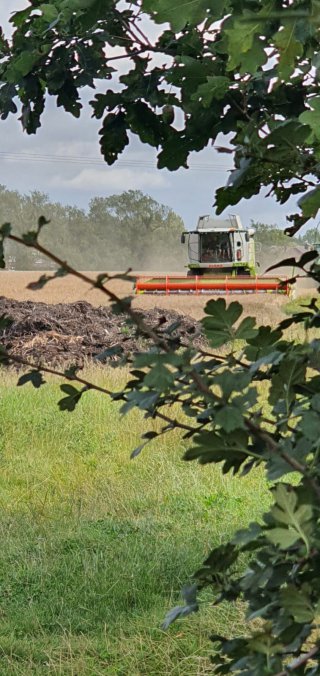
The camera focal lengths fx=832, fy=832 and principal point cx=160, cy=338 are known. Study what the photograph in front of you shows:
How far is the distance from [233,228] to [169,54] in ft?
68.4

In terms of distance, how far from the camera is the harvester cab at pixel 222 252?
71.9 feet

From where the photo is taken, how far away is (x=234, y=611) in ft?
11.8

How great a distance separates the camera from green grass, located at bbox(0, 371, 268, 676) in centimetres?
339

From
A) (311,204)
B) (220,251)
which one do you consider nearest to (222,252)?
(220,251)

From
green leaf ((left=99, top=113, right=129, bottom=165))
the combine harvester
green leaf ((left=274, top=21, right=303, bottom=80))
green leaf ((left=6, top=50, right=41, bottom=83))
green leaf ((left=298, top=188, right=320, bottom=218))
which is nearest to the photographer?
green leaf ((left=274, top=21, right=303, bottom=80))

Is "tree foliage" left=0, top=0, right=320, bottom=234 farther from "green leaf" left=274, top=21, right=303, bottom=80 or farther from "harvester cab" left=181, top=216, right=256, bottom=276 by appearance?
"harvester cab" left=181, top=216, right=256, bottom=276

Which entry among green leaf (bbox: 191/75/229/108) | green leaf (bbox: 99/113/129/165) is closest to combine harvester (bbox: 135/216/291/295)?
green leaf (bbox: 99/113/129/165)

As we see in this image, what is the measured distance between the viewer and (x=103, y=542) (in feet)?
15.3

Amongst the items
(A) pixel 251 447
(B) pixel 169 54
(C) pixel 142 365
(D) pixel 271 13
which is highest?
(B) pixel 169 54

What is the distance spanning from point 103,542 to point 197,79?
345cm

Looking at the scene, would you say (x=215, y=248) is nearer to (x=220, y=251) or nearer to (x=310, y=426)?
(x=220, y=251)

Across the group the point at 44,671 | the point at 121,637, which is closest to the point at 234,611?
the point at 121,637

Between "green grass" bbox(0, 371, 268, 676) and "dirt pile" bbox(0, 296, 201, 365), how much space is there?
4.51 m

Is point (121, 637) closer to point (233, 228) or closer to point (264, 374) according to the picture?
point (264, 374)
